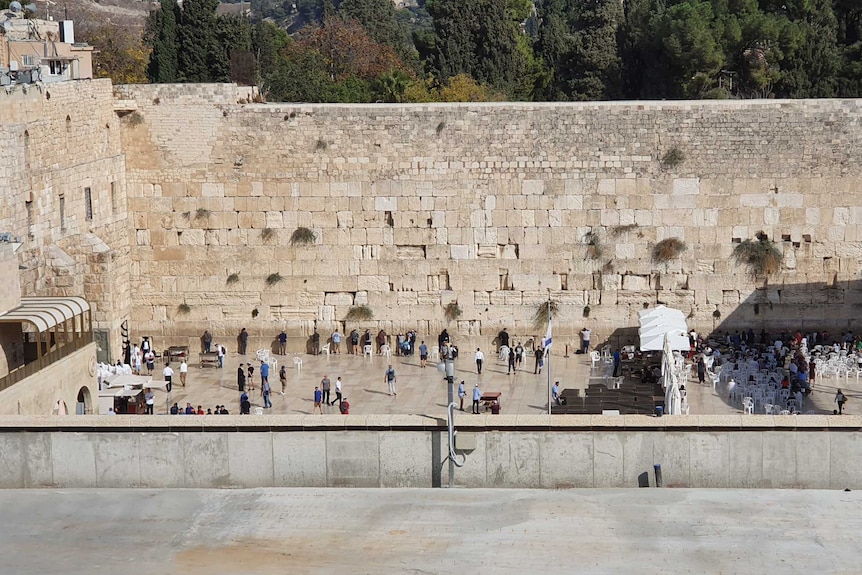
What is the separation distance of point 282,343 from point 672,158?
8.30 meters

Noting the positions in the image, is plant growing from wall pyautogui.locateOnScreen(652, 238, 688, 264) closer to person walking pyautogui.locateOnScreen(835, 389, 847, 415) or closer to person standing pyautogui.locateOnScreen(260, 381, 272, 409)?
person walking pyautogui.locateOnScreen(835, 389, 847, 415)

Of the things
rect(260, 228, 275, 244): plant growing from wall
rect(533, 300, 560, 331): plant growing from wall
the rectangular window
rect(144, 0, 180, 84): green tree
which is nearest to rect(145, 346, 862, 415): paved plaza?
rect(533, 300, 560, 331): plant growing from wall

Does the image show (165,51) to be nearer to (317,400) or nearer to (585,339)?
(585,339)

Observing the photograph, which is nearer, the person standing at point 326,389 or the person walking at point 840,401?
the person walking at point 840,401

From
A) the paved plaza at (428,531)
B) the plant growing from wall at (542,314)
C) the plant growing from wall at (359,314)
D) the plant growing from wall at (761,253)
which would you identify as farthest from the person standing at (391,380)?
the paved plaza at (428,531)

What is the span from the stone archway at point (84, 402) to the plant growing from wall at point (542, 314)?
9290mm

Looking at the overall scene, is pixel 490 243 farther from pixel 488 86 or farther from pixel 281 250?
pixel 488 86

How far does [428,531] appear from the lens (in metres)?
12.1

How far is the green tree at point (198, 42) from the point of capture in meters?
35.8

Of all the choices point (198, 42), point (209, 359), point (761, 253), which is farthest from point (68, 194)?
point (761, 253)

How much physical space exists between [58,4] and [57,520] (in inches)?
2617

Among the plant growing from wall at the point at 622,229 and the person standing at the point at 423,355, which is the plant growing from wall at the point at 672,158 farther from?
the person standing at the point at 423,355

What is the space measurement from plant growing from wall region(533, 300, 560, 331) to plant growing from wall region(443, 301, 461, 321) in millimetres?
1495

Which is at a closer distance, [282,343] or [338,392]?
[338,392]
